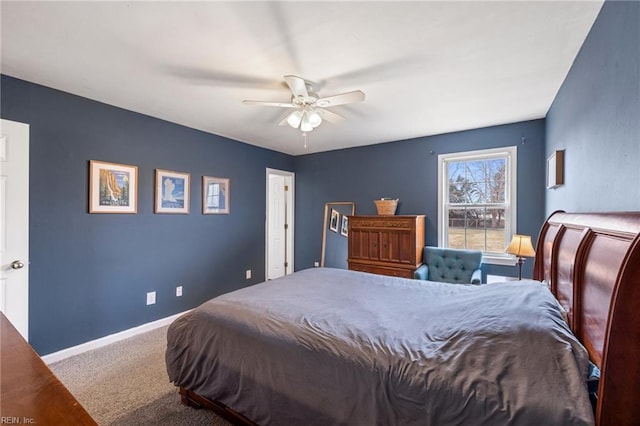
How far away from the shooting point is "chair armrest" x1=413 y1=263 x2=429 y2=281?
135 inches

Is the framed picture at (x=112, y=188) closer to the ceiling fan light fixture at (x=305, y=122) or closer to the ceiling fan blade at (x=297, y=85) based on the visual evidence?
Answer: the ceiling fan light fixture at (x=305, y=122)

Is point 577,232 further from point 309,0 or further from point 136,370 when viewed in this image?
point 136,370

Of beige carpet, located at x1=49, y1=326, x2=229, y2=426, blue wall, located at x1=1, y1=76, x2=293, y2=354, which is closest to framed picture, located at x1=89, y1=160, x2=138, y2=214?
blue wall, located at x1=1, y1=76, x2=293, y2=354

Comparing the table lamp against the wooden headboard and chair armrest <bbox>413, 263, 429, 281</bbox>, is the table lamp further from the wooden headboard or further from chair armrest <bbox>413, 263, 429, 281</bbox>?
the wooden headboard

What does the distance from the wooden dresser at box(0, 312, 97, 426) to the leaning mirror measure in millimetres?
4065

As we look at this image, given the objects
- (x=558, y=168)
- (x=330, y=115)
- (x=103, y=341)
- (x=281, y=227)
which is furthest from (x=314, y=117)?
(x=281, y=227)

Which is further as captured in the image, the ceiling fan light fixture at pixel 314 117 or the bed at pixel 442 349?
the ceiling fan light fixture at pixel 314 117

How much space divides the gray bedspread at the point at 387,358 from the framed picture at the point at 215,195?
2.12 m

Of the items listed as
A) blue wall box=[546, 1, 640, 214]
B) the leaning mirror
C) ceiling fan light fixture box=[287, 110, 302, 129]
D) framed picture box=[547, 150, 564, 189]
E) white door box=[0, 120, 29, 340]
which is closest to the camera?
blue wall box=[546, 1, 640, 214]

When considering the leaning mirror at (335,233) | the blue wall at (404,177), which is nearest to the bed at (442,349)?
the blue wall at (404,177)

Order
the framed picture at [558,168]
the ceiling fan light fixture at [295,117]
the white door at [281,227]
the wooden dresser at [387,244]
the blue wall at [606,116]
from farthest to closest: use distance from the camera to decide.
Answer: the white door at [281,227] < the wooden dresser at [387,244] < the ceiling fan light fixture at [295,117] < the framed picture at [558,168] < the blue wall at [606,116]

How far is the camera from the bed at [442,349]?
92 centimetres
